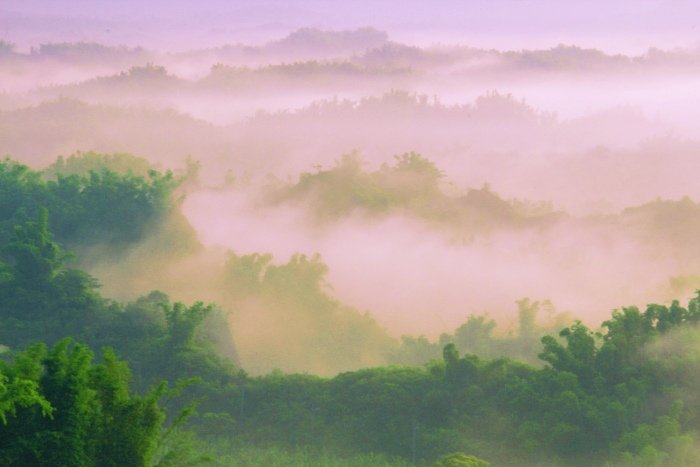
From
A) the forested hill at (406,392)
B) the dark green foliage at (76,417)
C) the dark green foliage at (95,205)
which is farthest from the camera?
the dark green foliage at (95,205)

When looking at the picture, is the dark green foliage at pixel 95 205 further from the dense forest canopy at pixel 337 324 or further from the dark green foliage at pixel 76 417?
the dark green foliage at pixel 76 417

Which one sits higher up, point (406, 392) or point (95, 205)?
point (95, 205)

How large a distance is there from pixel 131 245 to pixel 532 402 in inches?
1252

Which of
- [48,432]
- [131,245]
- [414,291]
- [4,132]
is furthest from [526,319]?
[4,132]

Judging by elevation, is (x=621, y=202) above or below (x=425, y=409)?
above

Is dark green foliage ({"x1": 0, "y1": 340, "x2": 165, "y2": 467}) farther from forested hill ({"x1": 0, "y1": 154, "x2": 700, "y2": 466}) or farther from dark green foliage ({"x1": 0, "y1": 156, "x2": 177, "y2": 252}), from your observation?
dark green foliage ({"x1": 0, "y1": 156, "x2": 177, "y2": 252})

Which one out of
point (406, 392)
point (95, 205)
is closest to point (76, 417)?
point (406, 392)

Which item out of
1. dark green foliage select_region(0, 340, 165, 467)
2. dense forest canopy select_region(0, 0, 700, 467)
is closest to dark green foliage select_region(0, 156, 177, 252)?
dense forest canopy select_region(0, 0, 700, 467)

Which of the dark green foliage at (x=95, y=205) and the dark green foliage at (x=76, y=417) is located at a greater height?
the dark green foliage at (x=95, y=205)

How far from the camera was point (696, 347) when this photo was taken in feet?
138

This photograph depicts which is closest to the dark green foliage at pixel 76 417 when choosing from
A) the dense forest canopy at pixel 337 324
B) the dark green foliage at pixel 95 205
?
the dense forest canopy at pixel 337 324

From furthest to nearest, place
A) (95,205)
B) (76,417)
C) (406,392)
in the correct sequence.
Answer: (95,205) < (406,392) < (76,417)

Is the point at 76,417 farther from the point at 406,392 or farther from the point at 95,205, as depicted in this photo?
the point at 95,205

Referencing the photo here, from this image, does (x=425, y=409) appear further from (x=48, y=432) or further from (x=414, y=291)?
(x=414, y=291)
